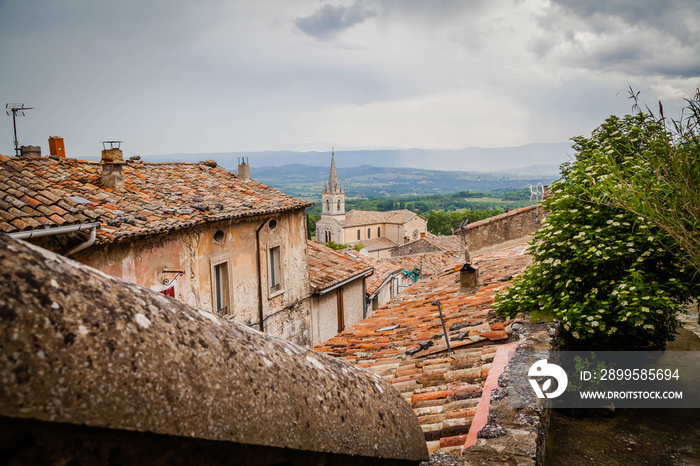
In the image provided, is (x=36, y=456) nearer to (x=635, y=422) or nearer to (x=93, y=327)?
(x=93, y=327)

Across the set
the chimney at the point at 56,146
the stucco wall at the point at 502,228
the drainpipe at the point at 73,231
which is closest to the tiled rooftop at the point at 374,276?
the stucco wall at the point at 502,228

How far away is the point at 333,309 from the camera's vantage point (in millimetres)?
16281

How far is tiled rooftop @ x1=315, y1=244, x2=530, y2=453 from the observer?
416 cm

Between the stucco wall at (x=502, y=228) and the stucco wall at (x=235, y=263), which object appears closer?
the stucco wall at (x=235, y=263)

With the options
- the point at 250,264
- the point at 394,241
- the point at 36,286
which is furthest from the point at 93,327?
the point at 394,241

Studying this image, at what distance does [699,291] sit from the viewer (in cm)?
473

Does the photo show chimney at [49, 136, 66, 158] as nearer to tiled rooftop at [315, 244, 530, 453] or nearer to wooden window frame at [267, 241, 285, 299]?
wooden window frame at [267, 241, 285, 299]

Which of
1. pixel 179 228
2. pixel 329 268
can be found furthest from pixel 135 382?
pixel 329 268

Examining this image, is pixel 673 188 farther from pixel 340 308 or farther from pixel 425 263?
pixel 425 263

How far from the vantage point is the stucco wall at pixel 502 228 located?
637 inches

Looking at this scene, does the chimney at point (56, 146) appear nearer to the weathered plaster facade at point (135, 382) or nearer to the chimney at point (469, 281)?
the chimney at point (469, 281)

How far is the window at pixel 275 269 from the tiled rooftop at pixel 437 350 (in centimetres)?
371

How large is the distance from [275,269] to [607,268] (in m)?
10.2

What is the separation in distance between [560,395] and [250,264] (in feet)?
30.7
